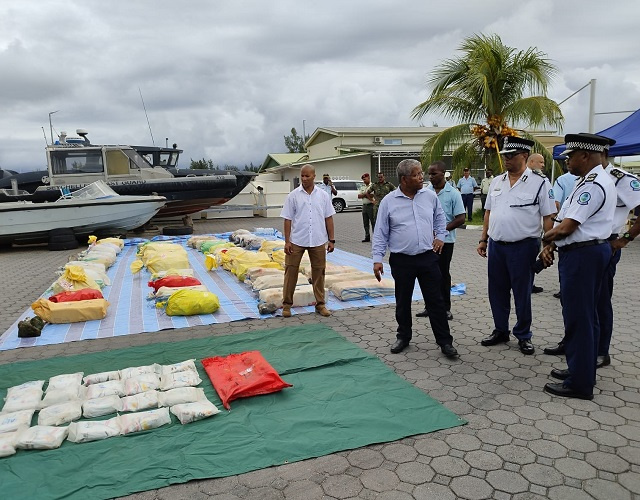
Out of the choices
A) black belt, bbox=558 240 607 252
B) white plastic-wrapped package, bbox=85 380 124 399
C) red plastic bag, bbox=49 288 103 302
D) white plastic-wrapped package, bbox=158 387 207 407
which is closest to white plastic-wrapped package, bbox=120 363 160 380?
white plastic-wrapped package, bbox=85 380 124 399

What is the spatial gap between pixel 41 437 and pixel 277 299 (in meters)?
3.28

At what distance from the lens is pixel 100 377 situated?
12.6 feet

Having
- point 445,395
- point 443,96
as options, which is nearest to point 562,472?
point 445,395

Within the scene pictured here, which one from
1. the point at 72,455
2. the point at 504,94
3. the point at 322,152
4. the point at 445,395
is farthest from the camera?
the point at 322,152

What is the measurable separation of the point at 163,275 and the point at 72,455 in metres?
4.47

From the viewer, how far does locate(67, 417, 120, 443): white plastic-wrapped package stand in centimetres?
305

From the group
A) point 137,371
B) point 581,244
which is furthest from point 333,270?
point 581,244

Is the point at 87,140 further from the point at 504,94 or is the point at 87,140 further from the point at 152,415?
the point at 152,415

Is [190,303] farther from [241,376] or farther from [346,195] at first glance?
[346,195]

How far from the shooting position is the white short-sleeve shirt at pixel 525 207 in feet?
13.6

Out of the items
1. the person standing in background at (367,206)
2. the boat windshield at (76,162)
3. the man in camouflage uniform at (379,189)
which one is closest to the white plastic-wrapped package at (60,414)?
the man in camouflage uniform at (379,189)

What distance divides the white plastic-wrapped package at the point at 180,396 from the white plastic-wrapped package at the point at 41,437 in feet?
2.06

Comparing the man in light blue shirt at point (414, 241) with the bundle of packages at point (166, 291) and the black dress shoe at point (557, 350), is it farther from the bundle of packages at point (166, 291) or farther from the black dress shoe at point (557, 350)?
the bundle of packages at point (166, 291)

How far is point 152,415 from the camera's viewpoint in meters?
3.23
